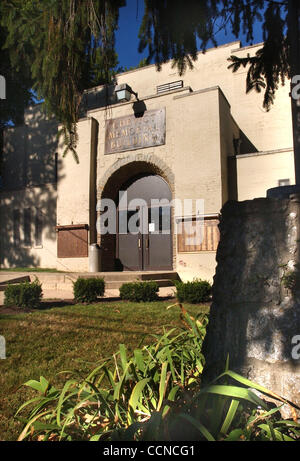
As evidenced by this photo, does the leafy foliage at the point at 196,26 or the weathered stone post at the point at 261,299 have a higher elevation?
the leafy foliage at the point at 196,26

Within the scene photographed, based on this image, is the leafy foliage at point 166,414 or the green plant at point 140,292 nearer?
the leafy foliage at point 166,414

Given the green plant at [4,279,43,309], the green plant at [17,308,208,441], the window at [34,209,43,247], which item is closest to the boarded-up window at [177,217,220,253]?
the green plant at [4,279,43,309]

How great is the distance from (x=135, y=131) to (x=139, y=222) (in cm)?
354

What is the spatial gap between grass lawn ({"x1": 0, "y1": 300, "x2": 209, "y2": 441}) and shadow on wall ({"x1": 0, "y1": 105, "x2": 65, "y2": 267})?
9315 millimetres

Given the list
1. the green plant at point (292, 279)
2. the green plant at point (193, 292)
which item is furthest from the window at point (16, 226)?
the green plant at point (292, 279)

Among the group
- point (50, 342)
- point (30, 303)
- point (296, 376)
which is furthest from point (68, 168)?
point (296, 376)

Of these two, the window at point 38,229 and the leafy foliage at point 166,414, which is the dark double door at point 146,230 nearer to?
the window at point 38,229

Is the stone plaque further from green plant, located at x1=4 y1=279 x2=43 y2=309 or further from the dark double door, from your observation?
green plant, located at x1=4 y1=279 x2=43 y2=309

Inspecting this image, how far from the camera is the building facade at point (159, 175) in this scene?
11.8 m

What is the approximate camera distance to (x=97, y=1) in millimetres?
3248

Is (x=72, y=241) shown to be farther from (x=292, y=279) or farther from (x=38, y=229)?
(x=292, y=279)

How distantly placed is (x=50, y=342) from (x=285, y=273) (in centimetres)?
362

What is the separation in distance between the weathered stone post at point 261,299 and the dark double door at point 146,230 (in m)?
10.9

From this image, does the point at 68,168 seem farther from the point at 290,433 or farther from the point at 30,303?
the point at 290,433
